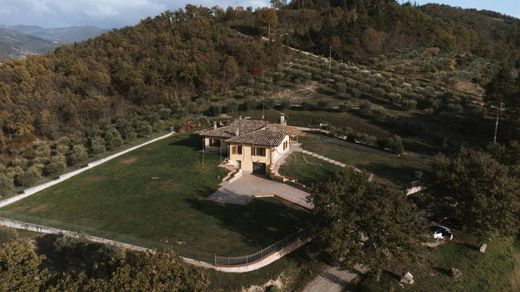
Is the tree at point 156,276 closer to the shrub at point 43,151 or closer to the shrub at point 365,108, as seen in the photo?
the shrub at point 43,151

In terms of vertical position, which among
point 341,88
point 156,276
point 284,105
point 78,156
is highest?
point 341,88

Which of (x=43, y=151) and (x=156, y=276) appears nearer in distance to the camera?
(x=156, y=276)

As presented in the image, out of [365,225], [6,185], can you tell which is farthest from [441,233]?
[6,185]

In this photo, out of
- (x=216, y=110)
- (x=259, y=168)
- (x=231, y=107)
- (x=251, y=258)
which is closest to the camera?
(x=251, y=258)

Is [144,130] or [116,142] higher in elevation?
[144,130]

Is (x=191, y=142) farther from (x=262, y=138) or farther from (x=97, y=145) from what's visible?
(x=262, y=138)

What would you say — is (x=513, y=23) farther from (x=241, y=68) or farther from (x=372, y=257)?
(x=372, y=257)

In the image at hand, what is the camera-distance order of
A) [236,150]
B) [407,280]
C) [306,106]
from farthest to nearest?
[306,106] → [236,150] → [407,280]
